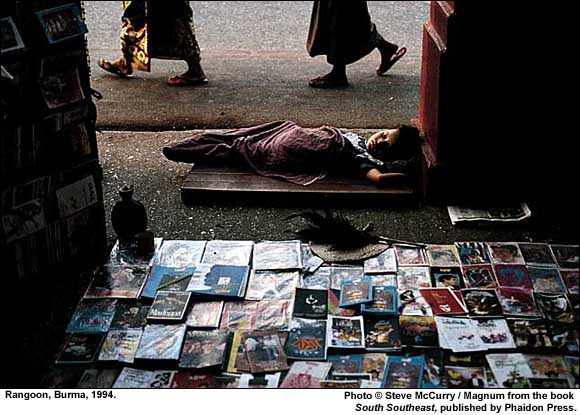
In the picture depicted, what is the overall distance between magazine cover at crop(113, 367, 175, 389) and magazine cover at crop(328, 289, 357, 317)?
0.61m

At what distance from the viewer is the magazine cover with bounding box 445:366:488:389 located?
2.69m

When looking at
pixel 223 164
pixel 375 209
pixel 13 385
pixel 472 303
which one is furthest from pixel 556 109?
pixel 13 385

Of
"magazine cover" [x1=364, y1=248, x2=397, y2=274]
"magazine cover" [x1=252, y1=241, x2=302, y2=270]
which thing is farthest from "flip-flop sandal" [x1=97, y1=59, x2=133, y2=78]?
"magazine cover" [x1=364, y1=248, x2=397, y2=274]

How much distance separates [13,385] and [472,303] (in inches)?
59.5

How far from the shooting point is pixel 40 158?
308cm

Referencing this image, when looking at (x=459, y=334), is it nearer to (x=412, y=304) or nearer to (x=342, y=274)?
(x=412, y=304)

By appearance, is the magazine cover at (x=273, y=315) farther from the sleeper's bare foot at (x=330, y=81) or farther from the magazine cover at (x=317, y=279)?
the sleeper's bare foot at (x=330, y=81)

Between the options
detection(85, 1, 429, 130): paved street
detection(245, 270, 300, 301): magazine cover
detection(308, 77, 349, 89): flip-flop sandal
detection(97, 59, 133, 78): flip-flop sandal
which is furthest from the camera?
detection(97, 59, 133, 78): flip-flop sandal

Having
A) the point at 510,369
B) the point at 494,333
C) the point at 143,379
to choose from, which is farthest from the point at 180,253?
the point at 510,369

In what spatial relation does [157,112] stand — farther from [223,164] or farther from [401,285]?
[401,285]

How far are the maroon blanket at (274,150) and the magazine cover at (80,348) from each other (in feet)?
4.48

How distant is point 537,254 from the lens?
342 cm

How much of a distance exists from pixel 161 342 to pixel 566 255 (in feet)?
5.10

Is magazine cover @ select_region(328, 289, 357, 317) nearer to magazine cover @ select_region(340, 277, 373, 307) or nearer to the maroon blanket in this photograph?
magazine cover @ select_region(340, 277, 373, 307)
